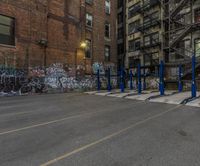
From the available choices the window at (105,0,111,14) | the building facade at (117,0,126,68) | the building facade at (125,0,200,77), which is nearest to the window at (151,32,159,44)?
the building facade at (125,0,200,77)

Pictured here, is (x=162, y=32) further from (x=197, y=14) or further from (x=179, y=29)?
(x=197, y=14)

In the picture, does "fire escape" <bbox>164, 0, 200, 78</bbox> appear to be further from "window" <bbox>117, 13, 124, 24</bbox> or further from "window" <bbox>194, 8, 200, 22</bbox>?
"window" <bbox>117, 13, 124, 24</bbox>

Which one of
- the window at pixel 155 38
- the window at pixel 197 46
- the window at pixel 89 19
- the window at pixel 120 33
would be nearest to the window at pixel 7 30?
the window at pixel 89 19

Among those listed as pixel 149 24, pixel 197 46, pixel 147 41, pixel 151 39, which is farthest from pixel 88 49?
pixel 197 46

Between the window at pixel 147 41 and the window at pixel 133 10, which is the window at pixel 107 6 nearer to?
the window at pixel 133 10

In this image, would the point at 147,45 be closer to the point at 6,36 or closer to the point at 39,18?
the point at 39,18

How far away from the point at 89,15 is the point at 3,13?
10413 mm

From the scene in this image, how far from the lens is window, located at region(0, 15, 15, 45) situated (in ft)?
49.1

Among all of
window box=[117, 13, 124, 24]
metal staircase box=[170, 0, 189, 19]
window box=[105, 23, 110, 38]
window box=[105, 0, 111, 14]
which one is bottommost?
window box=[105, 23, 110, 38]

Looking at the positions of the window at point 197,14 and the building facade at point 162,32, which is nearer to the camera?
the window at point 197,14

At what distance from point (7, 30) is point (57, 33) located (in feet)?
16.0

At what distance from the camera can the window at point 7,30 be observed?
49.1 feet

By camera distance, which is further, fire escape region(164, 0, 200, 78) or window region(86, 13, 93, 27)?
window region(86, 13, 93, 27)

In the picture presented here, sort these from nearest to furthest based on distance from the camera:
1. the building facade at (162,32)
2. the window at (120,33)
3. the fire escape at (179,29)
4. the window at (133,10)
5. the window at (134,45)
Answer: the fire escape at (179,29)
the building facade at (162,32)
the window at (133,10)
the window at (134,45)
the window at (120,33)
